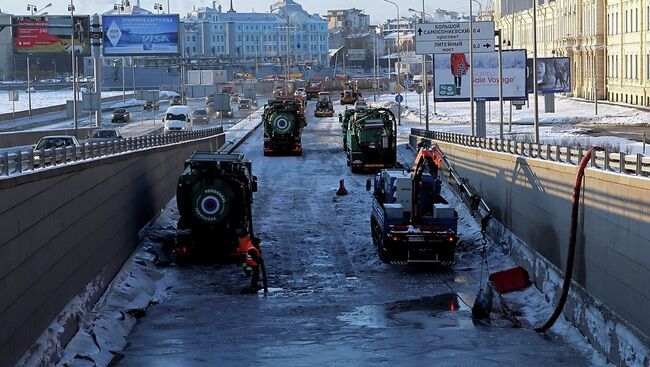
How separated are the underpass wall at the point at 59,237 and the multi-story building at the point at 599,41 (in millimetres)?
65805

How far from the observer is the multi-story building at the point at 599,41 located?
97.2 meters

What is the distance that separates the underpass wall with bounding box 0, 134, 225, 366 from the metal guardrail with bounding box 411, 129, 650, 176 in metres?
9.90

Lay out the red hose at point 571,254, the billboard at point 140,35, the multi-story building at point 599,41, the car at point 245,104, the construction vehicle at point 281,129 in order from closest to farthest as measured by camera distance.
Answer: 1. the red hose at point 571,254
2. the construction vehicle at point 281,129
3. the multi-story building at point 599,41
4. the billboard at point 140,35
5. the car at point 245,104

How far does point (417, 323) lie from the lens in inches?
998

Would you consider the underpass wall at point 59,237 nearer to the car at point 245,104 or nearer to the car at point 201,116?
the car at point 201,116

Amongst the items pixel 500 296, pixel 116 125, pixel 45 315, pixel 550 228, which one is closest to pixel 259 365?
pixel 45 315

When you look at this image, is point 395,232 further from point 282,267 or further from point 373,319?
point 373,319

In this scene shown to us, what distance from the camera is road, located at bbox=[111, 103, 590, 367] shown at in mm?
22250

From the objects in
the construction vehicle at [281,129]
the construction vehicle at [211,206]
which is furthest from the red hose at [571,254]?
the construction vehicle at [281,129]

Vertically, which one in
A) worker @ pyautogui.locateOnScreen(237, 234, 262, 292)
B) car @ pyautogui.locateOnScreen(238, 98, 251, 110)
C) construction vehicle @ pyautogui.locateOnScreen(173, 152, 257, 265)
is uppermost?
car @ pyautogui.locateOnScreen(238, 98, 251, 110)

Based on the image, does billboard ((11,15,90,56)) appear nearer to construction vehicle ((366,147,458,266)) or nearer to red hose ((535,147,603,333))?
construction vehicle ((366,147,458,266))

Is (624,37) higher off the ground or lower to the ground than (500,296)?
higher

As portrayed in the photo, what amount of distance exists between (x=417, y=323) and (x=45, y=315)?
7783mm

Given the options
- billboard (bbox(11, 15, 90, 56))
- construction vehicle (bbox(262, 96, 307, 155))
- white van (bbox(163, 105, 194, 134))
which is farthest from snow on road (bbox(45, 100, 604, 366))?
billboard (bbox(11, 15, 90, 56))
